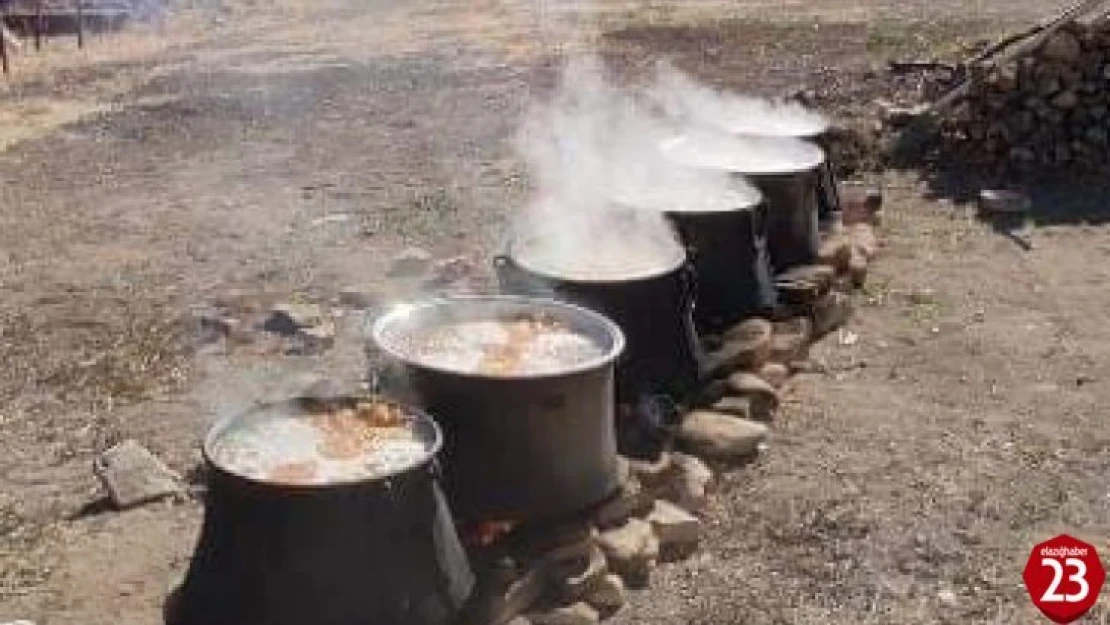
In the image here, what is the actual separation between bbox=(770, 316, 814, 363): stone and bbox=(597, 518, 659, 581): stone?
7.91 ft

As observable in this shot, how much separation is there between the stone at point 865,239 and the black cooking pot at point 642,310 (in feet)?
11.0

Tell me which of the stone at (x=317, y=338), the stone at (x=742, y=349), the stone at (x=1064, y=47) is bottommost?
the stone at (x=317, y=338)

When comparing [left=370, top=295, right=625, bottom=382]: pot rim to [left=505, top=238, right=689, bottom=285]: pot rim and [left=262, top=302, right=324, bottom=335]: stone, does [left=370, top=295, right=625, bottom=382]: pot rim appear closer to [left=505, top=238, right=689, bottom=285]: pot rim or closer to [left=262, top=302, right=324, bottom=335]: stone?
[left=505, top=238, right=689, bottom=285]: pot rim

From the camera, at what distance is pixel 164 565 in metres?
6.22

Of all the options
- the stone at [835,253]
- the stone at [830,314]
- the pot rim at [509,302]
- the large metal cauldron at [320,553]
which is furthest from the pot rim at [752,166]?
the large metal cauldron at [320,553]

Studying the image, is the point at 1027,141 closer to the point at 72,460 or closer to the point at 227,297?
the point at 227,297

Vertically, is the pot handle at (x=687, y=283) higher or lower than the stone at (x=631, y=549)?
higher

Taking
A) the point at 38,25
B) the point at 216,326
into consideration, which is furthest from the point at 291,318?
the point at 38,25

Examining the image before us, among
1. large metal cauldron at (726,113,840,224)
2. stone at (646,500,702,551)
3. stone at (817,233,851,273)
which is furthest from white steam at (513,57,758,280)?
stone at (646,500,702,551)

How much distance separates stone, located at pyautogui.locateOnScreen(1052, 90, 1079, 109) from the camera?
12500 millimetres

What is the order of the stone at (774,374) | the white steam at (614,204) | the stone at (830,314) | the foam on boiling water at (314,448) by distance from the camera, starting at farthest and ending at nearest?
1. the stone at (830,314)
2. the stone at (774,374)
3. the white steam at (614,204)
4. the foam on boiling water at (314,448)

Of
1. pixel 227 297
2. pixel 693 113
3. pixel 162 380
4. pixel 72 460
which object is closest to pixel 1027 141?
pixel 693 113

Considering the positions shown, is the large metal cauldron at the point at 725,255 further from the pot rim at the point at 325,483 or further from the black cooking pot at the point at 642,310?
the pot rim at the point at 325,483

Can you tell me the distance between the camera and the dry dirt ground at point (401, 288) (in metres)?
6.37
